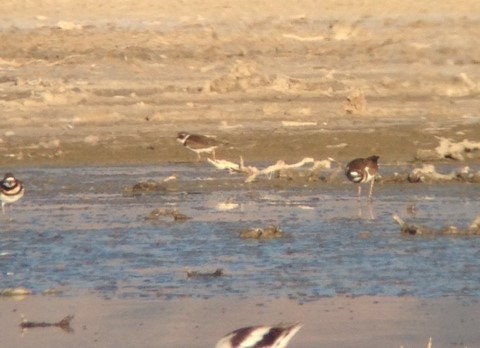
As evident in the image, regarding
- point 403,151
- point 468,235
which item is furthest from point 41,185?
point 468,235

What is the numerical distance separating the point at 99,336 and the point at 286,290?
5.29ft

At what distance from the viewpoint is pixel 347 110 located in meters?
19.1

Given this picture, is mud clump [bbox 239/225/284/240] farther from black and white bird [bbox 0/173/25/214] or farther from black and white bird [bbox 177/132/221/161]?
black and white bird [bbox 177/132/221/161]

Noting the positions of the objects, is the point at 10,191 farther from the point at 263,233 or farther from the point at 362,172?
the point at 362,172

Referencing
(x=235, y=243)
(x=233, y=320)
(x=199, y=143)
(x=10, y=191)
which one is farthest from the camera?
(x=199, y=143)

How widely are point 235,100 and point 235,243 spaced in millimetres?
8849

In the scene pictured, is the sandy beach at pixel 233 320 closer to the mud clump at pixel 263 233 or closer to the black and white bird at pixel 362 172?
the mud clump at pixel 263 233

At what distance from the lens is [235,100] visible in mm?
20250

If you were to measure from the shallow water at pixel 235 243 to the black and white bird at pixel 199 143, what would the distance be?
2.94 ft

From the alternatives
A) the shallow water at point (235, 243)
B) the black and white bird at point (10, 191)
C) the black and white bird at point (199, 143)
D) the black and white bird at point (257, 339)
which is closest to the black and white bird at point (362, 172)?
the shallow water at point (235, 243)

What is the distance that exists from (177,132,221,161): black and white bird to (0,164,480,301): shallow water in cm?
90

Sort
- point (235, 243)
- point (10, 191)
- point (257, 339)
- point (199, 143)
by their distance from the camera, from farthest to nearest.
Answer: point (199, 143) < point (10, 191) < point (235, 243) < point (257, 339)

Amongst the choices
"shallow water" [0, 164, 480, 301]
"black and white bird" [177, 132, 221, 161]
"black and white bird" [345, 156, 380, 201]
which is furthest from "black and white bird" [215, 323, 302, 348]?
"black and white bird" [177, 132, 221, 161]

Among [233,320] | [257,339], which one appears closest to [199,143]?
[233,320]
